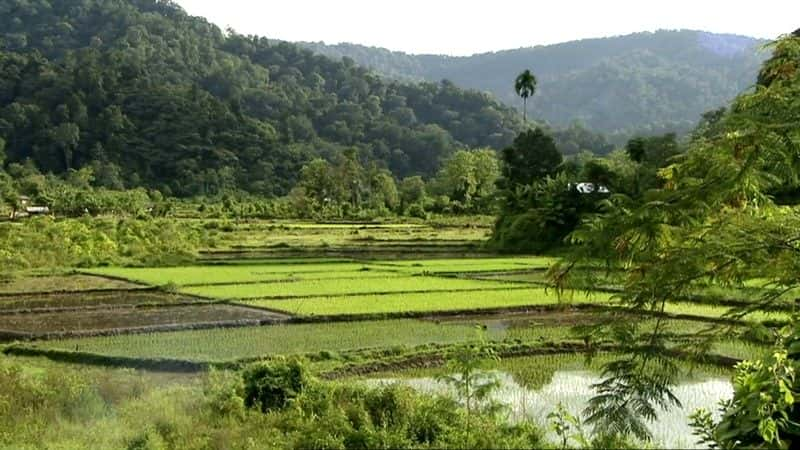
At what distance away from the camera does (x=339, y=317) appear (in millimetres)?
19844

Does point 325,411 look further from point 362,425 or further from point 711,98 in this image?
point 711,98

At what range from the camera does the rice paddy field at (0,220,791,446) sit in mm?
14352

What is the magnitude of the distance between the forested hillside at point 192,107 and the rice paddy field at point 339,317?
52363 millimetres

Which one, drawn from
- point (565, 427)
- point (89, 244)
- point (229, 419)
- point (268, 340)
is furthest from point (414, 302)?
point (89, 244)

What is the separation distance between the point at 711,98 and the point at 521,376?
184 metres

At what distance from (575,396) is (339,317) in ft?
28.7

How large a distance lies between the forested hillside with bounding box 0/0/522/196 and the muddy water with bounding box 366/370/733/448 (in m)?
69.8

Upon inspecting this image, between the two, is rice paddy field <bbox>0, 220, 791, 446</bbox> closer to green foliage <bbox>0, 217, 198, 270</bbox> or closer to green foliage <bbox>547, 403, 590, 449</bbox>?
green foliage <bbox>547, 403, 590, 449</bbox>

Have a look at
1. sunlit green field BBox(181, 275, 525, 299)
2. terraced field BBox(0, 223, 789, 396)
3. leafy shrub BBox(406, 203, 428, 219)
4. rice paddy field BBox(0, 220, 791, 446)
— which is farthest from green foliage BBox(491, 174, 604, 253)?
leafy shrub BBox(406, 203, 428, 219)

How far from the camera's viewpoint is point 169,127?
89.2 m

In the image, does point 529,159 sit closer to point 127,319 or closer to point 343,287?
point 343,287

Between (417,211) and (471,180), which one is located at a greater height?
(471,180)

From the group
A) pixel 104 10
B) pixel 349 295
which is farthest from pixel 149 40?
pixel 349 295

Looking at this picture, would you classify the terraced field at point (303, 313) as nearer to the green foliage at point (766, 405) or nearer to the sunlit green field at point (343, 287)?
the sunlit green field at point (343, 287)
